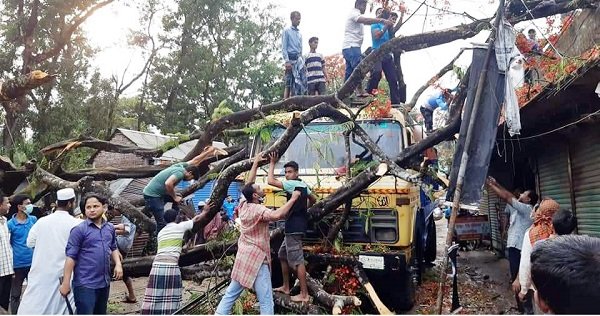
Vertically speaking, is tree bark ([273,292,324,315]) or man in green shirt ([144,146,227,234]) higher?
man in green shirt ([144,146,227,234])

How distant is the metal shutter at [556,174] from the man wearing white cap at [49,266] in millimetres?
6671

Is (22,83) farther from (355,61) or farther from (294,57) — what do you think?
(355,61)

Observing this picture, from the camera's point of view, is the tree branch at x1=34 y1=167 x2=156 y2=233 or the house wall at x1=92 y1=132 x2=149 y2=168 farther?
the house wall at x1=92 y1=132 x2=149 y2=168

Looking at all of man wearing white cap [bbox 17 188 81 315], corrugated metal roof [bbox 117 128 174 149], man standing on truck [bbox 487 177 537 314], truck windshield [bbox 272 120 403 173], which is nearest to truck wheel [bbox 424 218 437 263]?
man standing on truck [bbox 487 177 537 314]

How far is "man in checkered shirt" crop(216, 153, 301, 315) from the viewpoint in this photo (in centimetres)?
462

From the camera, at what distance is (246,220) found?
15.7 feet

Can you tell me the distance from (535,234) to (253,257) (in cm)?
268

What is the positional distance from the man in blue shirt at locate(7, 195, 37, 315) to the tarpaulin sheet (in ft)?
17.0

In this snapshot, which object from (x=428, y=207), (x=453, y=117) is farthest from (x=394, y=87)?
(x=453, y=117)

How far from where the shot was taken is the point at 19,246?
225 inches

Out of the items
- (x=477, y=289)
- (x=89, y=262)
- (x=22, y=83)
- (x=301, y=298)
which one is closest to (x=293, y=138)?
(x=301, y=298)

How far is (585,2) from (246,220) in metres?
4.69

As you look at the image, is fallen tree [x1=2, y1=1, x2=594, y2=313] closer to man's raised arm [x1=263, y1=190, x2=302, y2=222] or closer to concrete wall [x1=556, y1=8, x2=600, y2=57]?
concrete wall [x1=556, y1=8, x2=600, y2=57]

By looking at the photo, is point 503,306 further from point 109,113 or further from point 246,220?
point 109,113
